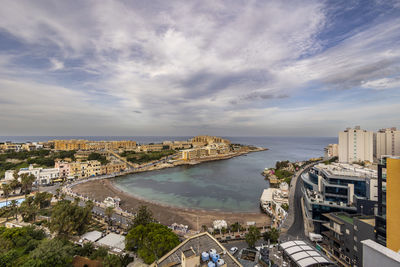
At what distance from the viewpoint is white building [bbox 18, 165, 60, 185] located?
24812mm

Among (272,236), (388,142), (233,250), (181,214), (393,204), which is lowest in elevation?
(181,214)

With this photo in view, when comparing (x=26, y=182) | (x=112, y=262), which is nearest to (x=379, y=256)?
(x=112, y=262)

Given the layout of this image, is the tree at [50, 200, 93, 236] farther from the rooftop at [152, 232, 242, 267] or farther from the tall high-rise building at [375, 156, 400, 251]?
the tall high-rise building at [375, 156, 400, 251]

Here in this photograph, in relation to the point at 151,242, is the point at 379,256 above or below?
above

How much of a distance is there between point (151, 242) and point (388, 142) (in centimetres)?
4940

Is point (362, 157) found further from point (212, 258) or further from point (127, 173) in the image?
point (127, 173)

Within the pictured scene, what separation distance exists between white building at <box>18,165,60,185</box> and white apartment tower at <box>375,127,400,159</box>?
56.8 metres

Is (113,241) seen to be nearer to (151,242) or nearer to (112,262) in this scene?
(112,262)

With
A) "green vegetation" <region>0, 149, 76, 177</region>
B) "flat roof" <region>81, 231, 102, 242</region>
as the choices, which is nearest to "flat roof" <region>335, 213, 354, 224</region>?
"flat roof" <region>81, 231, 102, 242</region>

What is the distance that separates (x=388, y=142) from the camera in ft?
120

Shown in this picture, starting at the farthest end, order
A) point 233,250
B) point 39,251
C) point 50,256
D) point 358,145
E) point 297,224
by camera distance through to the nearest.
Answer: point 358,145
point 297,224
point 233,250
point 39,251
point 50,256

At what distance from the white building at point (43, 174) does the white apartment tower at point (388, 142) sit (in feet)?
186

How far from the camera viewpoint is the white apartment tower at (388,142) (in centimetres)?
3538

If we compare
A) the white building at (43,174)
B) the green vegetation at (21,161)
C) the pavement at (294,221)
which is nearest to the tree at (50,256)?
the pavement at (294,221)
